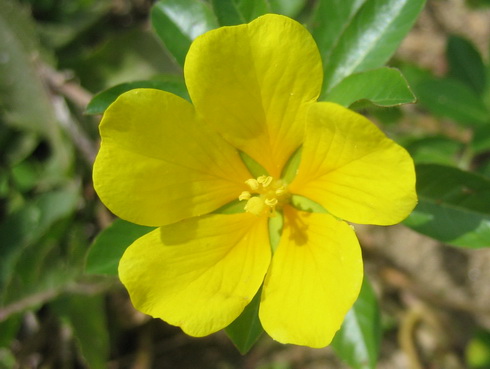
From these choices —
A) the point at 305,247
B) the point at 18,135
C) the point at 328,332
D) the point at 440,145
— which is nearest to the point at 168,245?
the point at 305,247

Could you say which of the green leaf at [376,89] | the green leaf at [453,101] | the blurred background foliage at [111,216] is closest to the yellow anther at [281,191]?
the green leaf at [376,89]

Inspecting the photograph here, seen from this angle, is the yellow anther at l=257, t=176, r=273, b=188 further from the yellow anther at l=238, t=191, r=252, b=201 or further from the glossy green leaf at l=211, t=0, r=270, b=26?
the glossy green leaf at l=211, t=0, r=270, b=26

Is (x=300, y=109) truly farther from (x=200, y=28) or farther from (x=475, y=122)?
(x=475, y=122)

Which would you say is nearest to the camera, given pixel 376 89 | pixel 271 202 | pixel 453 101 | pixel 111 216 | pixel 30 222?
pixel 376 89

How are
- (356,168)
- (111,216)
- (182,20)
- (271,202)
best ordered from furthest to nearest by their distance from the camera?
1. (111,216)
2. (182,20)
3. (271,202)
4. (356,168)

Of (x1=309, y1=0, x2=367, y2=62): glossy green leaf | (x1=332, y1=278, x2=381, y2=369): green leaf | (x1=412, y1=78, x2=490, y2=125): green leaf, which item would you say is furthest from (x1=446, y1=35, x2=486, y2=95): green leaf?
(x1=332, y1=278, x2=381, y2=369): green leaf

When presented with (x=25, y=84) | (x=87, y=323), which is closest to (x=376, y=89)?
(x=87, y=323)

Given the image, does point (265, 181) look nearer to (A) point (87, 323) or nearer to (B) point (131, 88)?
(B) point (131, 88)
